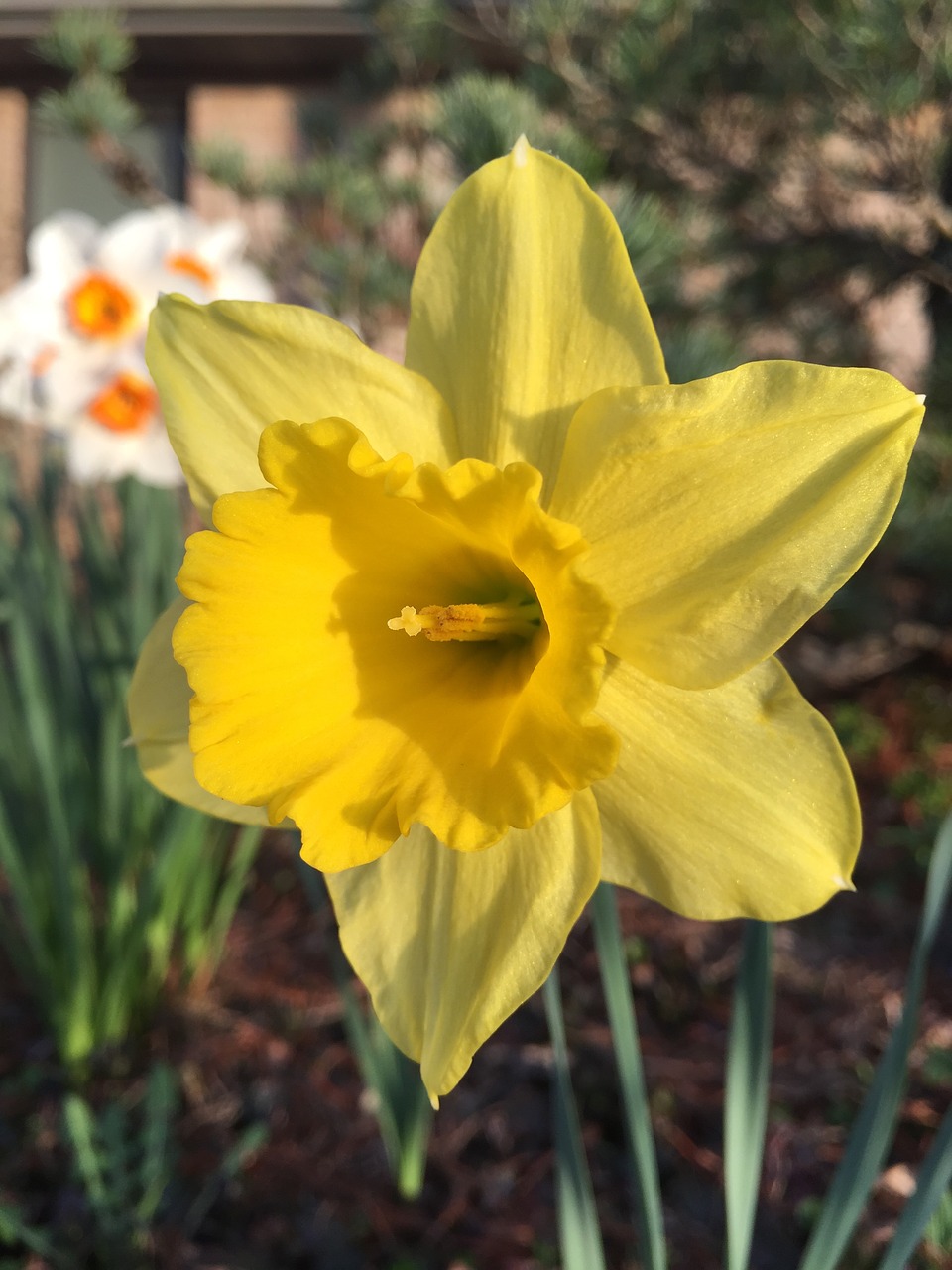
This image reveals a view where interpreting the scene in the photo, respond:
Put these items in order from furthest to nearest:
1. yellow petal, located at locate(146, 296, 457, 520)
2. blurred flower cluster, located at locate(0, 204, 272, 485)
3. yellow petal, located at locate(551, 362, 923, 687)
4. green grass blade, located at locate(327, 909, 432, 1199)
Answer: blurred flower cluster, located at locate(0, 204, 272, 485) → green grass blade, located at locate(327, 909, 432, 1199) → yellow petal, located at locate(146, 296, 457, 520) → yellow petal, located at locate(551, 362, 923, 687)

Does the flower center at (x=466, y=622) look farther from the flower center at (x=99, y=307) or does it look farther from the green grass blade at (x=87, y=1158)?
the flower center at (x=99, y=307)

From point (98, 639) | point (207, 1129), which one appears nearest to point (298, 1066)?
point (207, 1129)

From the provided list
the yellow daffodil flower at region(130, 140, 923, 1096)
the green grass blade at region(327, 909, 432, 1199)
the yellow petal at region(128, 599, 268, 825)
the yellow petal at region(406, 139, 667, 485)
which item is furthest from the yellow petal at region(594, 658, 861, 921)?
the green grass blade at region(327, 909, 432, 1199)

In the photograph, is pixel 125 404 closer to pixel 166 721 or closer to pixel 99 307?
pixel 99 307

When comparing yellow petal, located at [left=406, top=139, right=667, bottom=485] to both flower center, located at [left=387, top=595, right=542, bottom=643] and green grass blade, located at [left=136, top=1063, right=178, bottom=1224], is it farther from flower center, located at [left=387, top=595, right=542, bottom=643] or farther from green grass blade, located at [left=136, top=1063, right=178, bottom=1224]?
green grass blade, located at [left=136, top=1063, right=178, bottom=1224]

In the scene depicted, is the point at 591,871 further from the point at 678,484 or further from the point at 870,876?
the point at 870,876

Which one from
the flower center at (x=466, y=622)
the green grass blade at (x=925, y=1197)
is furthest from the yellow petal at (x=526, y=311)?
the green grass blade at (x=925, y=1197)
